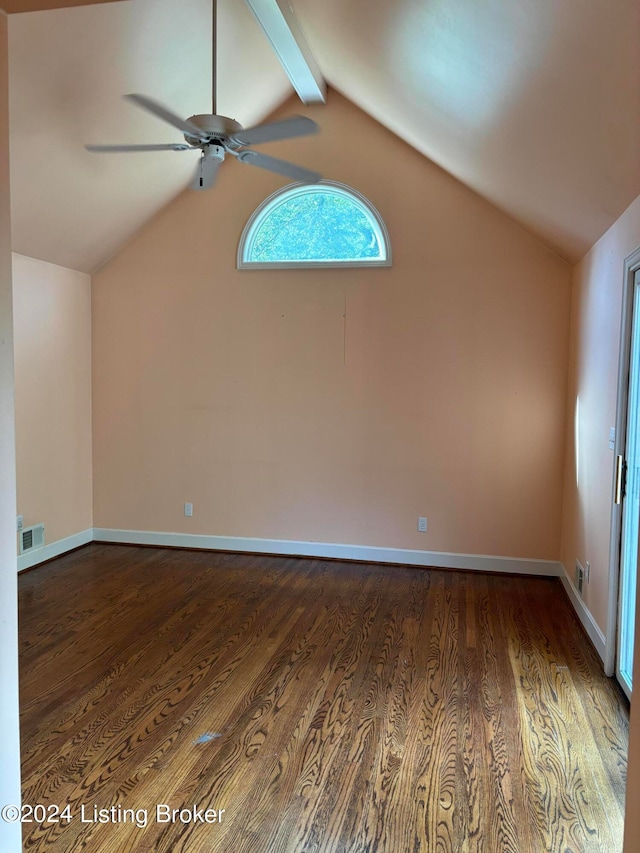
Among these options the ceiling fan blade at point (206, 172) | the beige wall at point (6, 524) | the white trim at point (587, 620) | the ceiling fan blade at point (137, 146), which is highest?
the ceiling fan blade at point (137, 146)

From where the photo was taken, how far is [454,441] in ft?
14.1

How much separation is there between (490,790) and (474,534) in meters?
2.45

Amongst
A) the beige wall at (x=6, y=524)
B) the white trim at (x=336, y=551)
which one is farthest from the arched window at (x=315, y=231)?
the beige wall at (x=6, y=524)

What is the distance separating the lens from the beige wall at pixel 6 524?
140 centimetres

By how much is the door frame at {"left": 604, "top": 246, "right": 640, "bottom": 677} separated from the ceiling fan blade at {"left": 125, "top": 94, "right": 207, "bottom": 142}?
2042mm

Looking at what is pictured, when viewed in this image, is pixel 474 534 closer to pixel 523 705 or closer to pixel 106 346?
pixel 523 705

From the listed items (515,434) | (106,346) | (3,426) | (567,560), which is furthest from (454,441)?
(3,426)

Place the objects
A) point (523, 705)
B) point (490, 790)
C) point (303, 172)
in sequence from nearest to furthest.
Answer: point (490, 790)
point (523, 705)
point (303, 172)

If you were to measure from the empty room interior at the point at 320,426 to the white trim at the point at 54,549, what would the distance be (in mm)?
28

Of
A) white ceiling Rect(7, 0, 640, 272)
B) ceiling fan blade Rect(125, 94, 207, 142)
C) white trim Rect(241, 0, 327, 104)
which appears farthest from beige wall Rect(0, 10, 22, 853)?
white trim Rect(241, 0, 327, 104)

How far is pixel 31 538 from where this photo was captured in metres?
4.25

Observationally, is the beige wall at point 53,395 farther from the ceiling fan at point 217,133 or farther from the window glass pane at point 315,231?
the ceiling fan at point 217,133

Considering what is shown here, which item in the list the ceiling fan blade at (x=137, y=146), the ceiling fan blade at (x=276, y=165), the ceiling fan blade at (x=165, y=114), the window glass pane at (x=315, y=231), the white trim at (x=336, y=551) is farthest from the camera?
the window glass pane at (x=315, y=231)

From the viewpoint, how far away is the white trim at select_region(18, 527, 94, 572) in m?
4.19
